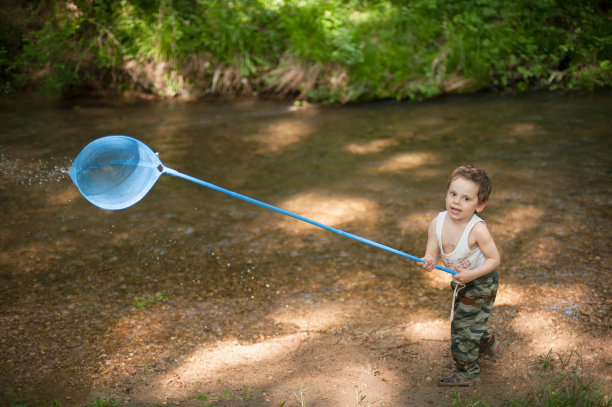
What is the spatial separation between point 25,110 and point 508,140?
8385 mm

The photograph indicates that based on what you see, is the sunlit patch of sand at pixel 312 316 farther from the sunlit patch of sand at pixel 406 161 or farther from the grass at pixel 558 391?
the sunlit patch of sand at pixel 406 161

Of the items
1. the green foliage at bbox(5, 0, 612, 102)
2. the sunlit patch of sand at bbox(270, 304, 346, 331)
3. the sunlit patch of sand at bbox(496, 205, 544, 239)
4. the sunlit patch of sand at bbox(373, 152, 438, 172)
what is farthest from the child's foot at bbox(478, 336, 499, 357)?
the green foliage at bbox(5, 0, 612, 102)

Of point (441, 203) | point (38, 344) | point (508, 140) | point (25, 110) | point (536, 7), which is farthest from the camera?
point (536, 7)

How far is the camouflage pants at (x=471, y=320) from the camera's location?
2.97 meters

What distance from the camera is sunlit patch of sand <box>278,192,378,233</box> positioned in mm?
5496

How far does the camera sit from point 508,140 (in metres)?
7.55

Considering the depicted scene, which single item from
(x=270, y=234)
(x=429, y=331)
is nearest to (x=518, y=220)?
(x=429, y=331)

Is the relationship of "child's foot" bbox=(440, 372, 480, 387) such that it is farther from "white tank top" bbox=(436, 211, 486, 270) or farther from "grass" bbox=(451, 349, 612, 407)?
"white tank top" bbox=(436, 211, 486, 270)

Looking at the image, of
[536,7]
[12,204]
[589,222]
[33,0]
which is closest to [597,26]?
[536,7]

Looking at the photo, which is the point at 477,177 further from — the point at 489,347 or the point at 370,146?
the point at 370,146

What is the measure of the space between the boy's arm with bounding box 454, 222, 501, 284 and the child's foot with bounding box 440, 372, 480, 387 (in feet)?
1.95

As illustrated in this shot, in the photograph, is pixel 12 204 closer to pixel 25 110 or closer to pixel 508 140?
pixel 25 110

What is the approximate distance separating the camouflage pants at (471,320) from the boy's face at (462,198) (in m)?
0.42

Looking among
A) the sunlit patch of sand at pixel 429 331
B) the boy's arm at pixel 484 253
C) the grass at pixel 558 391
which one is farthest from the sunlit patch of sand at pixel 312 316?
the boy's arm at pixel 484 253
